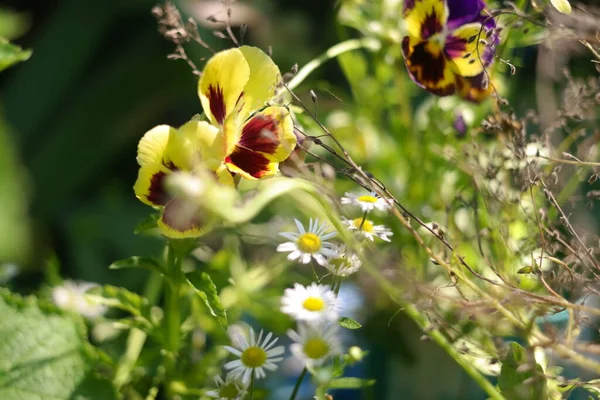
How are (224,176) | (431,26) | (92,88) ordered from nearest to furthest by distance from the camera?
(224,176)
(431,26)
(92,88)

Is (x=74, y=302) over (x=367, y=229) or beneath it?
beneath

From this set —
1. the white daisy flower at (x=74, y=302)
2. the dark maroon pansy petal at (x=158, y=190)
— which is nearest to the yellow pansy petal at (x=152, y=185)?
the dark maroon pansy petal at (x=158, y=190)

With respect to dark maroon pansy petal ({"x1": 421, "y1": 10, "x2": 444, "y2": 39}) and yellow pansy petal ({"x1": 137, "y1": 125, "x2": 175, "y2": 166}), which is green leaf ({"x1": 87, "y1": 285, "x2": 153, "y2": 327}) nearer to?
yellow pansy petal ({"x1": 137, "y1": 125, "x2": 175, "y2": 166})

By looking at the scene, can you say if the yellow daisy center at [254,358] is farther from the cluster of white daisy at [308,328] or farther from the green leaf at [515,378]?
the green leaf at [515,378]

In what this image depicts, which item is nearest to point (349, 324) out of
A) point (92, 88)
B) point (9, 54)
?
point (9, 54)

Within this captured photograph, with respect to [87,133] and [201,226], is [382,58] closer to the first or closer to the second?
[201,226]

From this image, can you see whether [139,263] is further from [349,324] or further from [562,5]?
[562,5]
